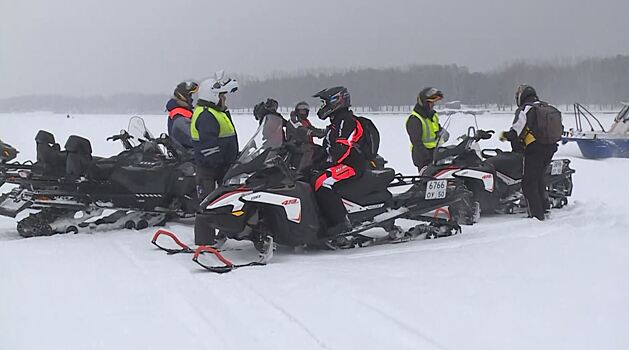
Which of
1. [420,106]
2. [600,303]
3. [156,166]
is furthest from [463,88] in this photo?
[600,303]

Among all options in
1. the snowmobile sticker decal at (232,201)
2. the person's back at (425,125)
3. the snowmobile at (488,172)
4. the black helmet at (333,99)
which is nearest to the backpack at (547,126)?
the snowmobile at (488,172)

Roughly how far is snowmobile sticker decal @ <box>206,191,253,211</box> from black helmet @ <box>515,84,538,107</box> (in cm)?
411

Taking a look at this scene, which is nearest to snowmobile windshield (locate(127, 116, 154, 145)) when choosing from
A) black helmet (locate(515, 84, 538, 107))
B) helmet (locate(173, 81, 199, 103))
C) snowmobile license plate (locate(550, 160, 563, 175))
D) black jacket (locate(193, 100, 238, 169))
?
helmet (locate(173, 81, 199, 103))

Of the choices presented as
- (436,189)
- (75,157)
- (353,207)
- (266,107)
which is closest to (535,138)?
(436,189)

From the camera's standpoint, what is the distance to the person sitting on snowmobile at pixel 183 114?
7906 millimetres

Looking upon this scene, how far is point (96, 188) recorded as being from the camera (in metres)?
7.18

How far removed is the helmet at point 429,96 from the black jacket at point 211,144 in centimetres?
280

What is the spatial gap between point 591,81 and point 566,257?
5806 centimetres

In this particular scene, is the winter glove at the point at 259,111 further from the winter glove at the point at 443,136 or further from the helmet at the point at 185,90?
the winter glove at the point at 443,136

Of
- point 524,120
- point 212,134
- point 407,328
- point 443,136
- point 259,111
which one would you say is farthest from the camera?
point 259,111

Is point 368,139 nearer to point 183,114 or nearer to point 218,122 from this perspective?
point 218,122

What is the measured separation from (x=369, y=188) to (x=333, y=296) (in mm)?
2021

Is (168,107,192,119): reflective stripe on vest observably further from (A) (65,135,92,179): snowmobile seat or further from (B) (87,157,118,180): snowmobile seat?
(A) (65,135,92,179): snowmobile seat

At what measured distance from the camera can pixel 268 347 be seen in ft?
11.3
